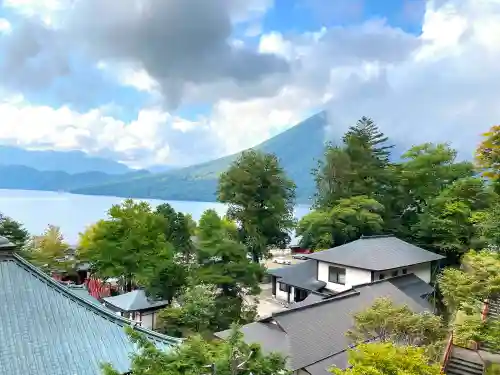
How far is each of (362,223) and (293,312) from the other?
754 inches

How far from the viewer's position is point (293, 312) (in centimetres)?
1812

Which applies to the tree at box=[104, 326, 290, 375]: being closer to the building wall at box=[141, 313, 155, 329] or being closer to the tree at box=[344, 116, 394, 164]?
the building wall at box=[141, 313, 155, 329]

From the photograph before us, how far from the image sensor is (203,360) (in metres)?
6.53

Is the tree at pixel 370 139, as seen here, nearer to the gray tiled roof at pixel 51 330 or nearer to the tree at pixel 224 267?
the tree at pixel 224 267

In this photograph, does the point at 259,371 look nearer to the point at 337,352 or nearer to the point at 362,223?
the point at 337,352

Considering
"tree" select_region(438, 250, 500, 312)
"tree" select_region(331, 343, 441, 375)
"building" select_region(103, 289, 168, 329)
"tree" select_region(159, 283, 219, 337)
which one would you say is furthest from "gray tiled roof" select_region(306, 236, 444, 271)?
"tree" select_region(331, 343, 441, 375)

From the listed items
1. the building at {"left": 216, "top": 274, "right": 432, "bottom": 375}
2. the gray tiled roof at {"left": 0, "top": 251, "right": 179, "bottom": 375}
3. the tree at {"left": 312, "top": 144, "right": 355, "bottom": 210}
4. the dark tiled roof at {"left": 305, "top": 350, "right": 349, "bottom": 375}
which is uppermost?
the tree at {"left": 312, "top": 144, "right": 355, "bottom": 210}

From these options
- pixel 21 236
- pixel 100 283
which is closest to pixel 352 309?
pixel 100 283

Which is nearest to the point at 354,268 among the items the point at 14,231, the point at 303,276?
the point at 303,276

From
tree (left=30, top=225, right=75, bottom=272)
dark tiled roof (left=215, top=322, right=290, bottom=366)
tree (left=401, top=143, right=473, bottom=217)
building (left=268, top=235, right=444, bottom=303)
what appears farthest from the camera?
tree (left=401, top=143, right=473, bottom=217)

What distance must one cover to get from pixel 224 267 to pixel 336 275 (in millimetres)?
9637

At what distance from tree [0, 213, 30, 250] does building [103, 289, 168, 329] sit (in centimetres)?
1341

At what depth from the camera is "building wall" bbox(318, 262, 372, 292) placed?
2681cm

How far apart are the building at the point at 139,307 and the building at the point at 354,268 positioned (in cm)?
1019
